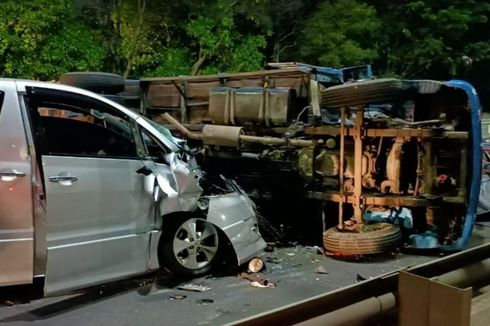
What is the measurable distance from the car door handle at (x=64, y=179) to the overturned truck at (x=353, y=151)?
3.28 meters

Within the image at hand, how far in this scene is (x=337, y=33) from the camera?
19562 mm

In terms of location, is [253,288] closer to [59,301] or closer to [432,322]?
[59,301]

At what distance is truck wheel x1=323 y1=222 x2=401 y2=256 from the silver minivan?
114 cm

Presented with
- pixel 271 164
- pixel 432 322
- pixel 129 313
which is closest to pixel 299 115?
pixel 271 164

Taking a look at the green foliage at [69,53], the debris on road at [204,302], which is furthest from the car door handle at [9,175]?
the green foliage at [69,53]

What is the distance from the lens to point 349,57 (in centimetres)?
1930

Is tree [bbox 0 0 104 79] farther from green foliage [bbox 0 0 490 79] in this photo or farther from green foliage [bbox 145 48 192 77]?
green foliage [bbox 145 48 192 77]

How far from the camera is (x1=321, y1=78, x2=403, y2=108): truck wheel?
6.35 metres

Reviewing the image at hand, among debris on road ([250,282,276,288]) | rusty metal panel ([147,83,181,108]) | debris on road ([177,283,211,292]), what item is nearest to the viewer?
debris on road ([177,283,211,292])

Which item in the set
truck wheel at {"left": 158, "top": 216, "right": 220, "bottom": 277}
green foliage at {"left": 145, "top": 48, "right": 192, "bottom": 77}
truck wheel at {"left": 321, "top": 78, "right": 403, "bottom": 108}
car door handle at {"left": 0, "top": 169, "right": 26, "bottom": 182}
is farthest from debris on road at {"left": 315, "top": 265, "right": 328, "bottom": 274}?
green foliage at {"left": 145, "top": 48, "right": 192, "bottom": 77}

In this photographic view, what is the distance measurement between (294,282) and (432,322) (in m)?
3.05

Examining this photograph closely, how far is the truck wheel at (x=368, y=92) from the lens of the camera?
6352 mm

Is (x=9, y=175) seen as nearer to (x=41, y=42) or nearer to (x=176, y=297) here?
(x=176, y=297)

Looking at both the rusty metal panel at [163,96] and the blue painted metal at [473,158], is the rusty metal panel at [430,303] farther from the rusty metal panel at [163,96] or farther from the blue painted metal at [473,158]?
the rusty metal panel at [163,96]
